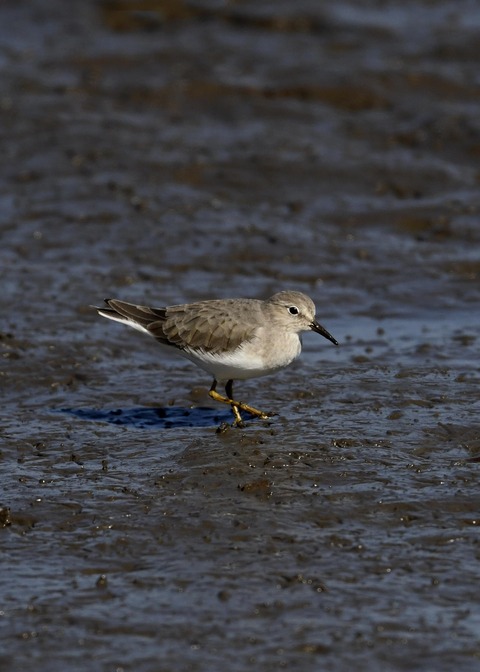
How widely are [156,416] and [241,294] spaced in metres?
3.13

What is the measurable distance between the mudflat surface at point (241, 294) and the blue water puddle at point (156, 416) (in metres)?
0.04

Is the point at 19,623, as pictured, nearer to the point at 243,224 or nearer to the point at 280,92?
the point at 243,224

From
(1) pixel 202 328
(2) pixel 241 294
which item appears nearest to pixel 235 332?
(1) pixel 202 328

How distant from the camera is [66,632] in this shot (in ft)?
22.9

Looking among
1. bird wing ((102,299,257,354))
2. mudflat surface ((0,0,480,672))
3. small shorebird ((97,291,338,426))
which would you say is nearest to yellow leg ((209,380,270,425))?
small shorebird ((97,291,338,426))

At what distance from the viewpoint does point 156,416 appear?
35.0 feet

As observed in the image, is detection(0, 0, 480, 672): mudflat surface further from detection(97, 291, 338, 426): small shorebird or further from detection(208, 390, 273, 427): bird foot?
detection(97, 291, 338, 426): small shorebird

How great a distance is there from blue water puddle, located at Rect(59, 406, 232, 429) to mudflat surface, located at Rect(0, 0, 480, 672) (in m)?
0.04

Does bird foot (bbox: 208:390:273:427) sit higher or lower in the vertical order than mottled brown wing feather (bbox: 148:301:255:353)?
lower

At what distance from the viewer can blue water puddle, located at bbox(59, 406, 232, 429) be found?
10.5 metres

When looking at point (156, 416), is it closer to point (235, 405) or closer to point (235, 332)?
point (235, 405)

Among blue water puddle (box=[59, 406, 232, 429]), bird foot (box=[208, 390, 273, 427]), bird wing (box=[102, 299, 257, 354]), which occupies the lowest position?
blue water puddle (box=[59, 406, 232, 429])

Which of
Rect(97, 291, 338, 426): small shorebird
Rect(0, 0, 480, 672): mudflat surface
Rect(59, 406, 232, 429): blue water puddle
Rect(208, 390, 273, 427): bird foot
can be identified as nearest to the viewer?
Rect(0, 0, 480, 672): mudflat surface

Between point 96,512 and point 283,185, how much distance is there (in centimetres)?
871
